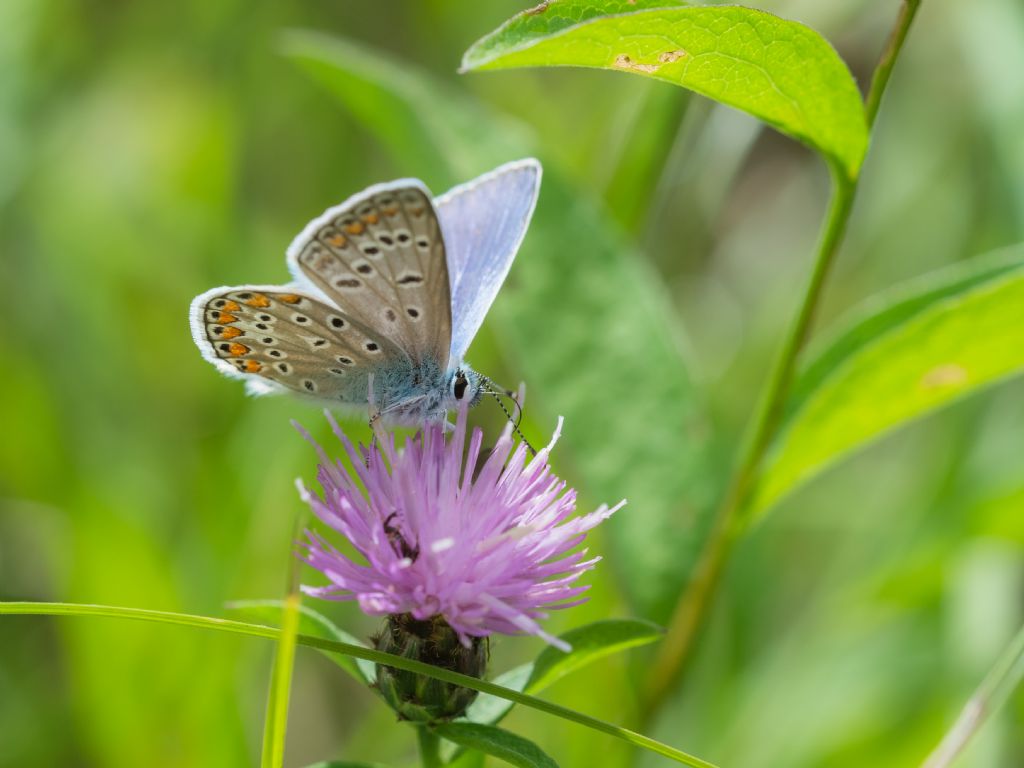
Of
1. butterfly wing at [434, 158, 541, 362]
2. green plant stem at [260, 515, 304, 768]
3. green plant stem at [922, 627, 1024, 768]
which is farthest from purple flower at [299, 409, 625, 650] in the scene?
green plant stem at [922, 627, 1024, 768]

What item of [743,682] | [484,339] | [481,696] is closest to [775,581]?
[743,682]

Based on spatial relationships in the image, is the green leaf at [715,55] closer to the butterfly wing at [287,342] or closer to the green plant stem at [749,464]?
the green plant stem at [749,464]

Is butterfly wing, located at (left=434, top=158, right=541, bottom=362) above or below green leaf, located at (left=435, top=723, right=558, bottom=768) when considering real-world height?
above

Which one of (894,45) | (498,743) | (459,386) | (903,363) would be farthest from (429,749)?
(894,45)

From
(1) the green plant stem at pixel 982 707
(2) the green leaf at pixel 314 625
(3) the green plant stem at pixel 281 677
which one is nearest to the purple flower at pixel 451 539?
(2) the green leaf at pixel 314 625

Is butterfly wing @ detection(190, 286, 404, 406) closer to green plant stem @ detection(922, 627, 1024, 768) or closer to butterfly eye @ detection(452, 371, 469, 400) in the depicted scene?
butterfly eye @ detection(452, 371, 469, 400)

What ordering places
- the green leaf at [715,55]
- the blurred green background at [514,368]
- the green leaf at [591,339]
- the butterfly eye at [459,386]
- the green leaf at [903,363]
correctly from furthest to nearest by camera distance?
1. the blurred green background at [514,368]
2. the green leaf at [591,339]
3. the butterfly eye at [459,386]
4. the green leaf at [903,363]
5. the green leaf at [715,55]

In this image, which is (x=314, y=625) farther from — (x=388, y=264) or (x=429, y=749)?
(x=388, y=264)
